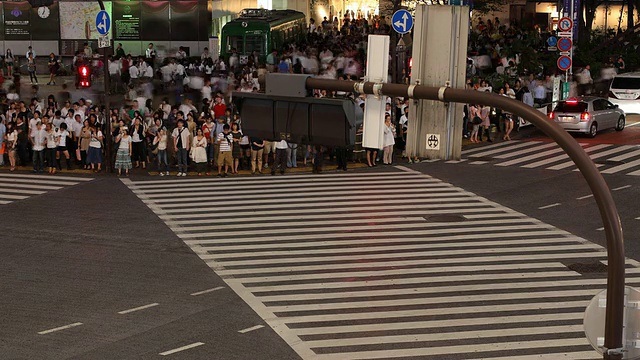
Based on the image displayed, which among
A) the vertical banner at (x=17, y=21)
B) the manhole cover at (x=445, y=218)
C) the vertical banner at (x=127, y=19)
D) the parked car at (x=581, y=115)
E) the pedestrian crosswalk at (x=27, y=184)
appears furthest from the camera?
the vertical banner at (x=17, y=21)

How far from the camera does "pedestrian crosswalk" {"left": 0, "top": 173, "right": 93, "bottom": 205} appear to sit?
94.9 feet

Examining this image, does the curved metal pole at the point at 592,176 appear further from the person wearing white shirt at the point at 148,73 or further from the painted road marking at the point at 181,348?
the person wearing white shirt at the point at 148,73

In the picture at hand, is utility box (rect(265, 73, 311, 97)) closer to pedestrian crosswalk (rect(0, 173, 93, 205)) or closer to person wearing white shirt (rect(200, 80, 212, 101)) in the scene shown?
pedestrian crosswalk (rect(0, 173, 93, 205))

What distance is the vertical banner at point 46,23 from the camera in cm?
5688

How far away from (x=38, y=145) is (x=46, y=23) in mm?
26630

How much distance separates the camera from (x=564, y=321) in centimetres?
1809

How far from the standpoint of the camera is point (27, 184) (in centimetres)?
3045

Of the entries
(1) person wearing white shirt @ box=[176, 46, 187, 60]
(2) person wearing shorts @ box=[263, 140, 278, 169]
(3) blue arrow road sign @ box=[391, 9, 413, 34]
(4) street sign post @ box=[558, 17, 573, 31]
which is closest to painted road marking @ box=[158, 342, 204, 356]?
(2) person wearing shorts @ box=[263, 140, 278, 169]

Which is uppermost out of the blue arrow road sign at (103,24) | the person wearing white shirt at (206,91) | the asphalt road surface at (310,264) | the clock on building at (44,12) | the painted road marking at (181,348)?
the clock on building at (44,12)

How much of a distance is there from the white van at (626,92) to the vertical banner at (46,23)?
28.4 m

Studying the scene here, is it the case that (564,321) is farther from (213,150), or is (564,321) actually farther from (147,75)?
(147,75)

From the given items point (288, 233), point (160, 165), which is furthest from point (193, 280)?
point (160, 165)

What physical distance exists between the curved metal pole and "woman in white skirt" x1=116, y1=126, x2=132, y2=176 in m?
21.8

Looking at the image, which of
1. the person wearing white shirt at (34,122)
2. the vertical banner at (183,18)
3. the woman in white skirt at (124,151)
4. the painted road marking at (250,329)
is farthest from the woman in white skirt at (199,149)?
the vertical banner at (183,18)
